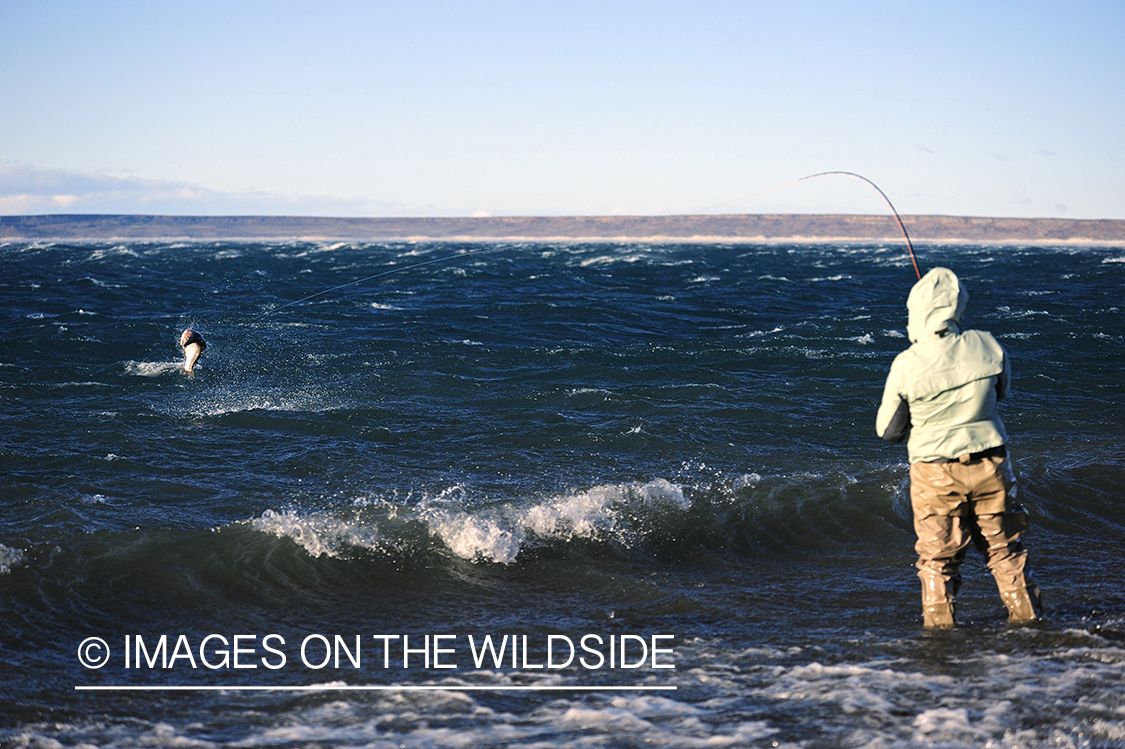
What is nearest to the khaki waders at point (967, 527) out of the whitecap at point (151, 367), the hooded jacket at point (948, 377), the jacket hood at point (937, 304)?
the hooded jacket at point (948, 377)

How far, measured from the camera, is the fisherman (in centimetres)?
391

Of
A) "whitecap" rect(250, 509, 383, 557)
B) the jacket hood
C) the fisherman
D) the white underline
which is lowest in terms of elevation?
the white underline

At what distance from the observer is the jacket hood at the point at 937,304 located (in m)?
3.88

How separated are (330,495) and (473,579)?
2.20 meters

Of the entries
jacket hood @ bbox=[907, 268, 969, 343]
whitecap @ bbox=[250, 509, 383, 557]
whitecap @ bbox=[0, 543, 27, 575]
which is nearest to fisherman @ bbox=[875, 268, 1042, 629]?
jacket hood @ bbox=[907, 268, 969, 343]

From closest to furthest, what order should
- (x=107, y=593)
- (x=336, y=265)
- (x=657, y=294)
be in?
1. (x=107, y=593)
2. (x=657, y=294)
3. (x=336, y=265)

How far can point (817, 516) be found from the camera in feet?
21.9

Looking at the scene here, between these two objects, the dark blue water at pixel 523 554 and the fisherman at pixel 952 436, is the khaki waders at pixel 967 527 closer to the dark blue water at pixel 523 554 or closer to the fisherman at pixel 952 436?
the fisherman at pixel 952 436

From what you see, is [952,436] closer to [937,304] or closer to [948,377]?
[948,377]

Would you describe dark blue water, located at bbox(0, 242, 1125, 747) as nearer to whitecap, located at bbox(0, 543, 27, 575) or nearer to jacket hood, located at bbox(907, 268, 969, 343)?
whitecap, located at bbox(0, 543, 27, 575)

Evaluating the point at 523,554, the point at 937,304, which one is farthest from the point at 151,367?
the point at 937,304

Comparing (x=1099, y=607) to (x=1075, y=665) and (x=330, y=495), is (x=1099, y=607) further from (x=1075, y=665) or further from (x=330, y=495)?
(x=330, y=495)

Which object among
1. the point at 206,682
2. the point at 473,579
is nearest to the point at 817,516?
the point at 473,579

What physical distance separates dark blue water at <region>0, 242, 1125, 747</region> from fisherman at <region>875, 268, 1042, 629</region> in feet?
1.51
